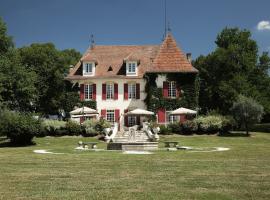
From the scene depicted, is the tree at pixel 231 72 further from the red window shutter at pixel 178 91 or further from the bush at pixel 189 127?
the bush at pixel 189 127

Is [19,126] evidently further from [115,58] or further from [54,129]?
[115,58]

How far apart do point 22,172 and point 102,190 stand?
13.3 feet

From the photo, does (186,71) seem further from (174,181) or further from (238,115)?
(174,181)

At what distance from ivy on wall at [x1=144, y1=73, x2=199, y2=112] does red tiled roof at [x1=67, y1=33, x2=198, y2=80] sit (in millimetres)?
681

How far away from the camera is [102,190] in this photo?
9477 mm

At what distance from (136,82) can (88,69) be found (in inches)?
189

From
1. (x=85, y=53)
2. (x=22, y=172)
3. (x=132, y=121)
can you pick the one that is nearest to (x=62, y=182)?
(x=22, y=172)

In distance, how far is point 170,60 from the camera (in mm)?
41188

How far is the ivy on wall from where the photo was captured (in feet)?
133

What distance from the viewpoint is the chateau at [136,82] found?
133 ft

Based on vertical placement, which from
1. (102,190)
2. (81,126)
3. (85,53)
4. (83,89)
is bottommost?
(102,190)

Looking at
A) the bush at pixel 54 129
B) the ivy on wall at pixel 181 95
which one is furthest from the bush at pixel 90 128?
the ivy on wall at pixel 181 95

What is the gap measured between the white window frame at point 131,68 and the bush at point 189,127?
8.85 meters

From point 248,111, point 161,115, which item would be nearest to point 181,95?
point 161,115
